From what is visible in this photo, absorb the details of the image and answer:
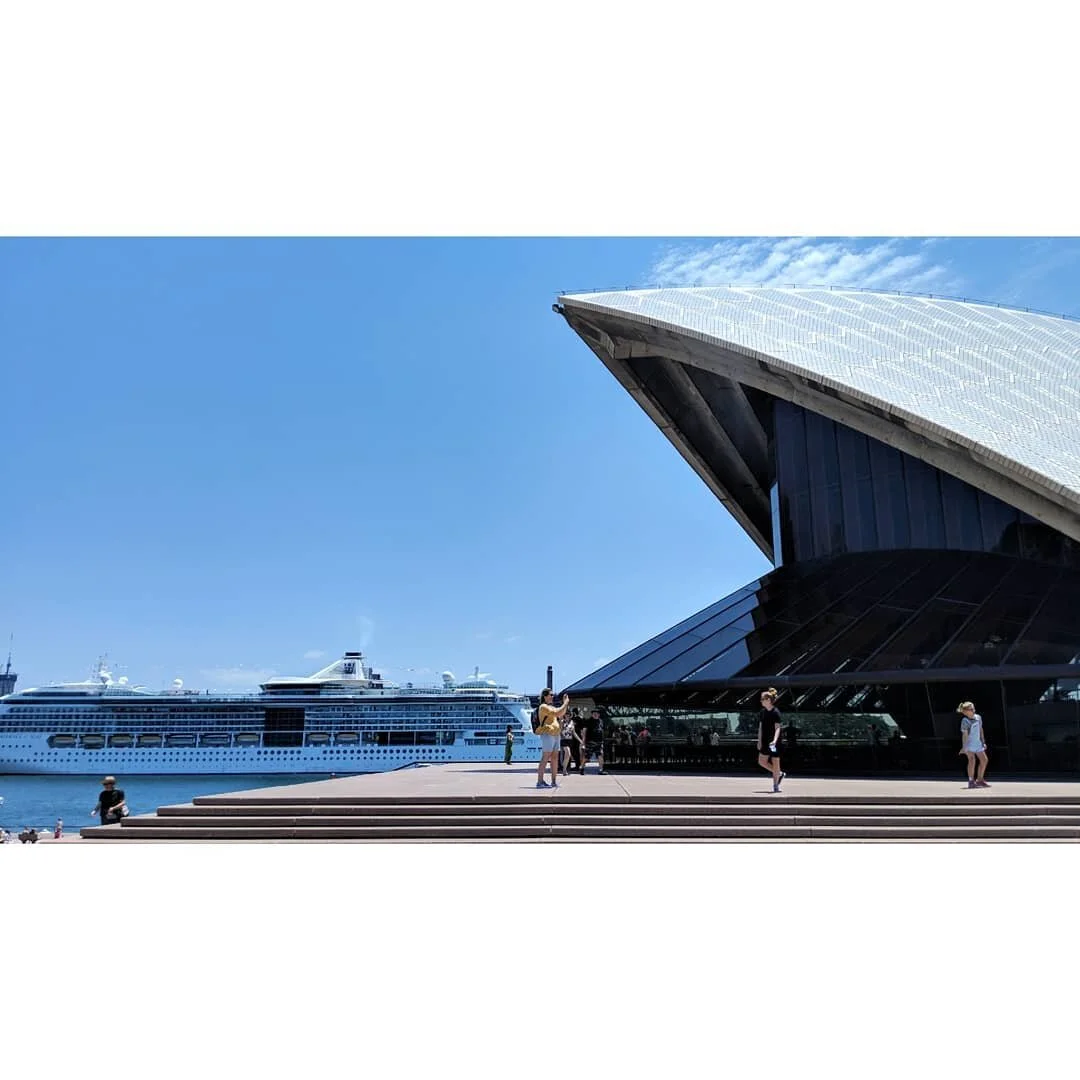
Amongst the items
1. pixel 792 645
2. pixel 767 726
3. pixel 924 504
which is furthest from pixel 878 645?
pixel 924 504

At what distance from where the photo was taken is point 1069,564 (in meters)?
17.2

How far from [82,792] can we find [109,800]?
55.0 meters

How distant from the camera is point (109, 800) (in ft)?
38.0

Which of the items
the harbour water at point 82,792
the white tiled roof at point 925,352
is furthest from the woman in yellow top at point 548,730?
the harbour water at point 82,792

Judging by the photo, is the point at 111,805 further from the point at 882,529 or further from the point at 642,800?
the point at 882,529

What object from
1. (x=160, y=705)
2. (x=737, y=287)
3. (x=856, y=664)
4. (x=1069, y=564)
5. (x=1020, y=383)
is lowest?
(x=160, y=705)

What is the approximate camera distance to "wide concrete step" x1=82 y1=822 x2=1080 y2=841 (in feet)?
31.5

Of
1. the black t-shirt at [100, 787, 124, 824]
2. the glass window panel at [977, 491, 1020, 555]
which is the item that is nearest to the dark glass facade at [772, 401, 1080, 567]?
the glass window panel at [977, 491, 1020, 555]
